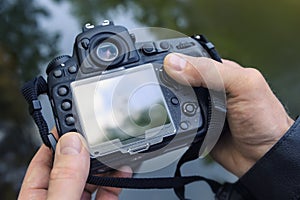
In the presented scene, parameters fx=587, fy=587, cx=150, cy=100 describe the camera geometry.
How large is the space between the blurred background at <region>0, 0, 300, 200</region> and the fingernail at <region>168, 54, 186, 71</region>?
0.47 m

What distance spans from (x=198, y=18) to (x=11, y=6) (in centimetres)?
56

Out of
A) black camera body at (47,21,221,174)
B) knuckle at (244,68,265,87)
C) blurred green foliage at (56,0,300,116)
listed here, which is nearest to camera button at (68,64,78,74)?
black camera body at (47,21,221,174)

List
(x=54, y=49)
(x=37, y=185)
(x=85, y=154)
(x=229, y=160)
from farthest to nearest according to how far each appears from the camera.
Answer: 1. (x=54, y=49)
2. (x=229, y=160)
3. (x=37, y=185)
4. (x=85, y=154)

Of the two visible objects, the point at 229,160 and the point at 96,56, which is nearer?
→ the point at 96,56

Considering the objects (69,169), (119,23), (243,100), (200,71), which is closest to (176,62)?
(200,71)

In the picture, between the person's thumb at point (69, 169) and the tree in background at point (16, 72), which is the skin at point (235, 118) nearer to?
the person's thumb at point (69, 169)

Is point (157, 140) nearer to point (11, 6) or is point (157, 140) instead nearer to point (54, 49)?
point (54, 49)

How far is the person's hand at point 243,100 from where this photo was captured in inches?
44.2

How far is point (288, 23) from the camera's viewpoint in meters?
1.71

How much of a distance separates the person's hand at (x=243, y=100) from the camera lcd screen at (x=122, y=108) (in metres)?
0.06

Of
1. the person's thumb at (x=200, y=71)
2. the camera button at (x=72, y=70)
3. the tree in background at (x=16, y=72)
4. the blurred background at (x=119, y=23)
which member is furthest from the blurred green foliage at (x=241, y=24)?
the camera button at (x=72, y=70)

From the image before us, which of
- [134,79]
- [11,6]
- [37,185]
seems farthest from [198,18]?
[37,185]

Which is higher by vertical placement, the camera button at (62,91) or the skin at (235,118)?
the camera button at (62,91)

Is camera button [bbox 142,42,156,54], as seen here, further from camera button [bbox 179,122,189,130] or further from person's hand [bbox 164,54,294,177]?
camera button [bbox 179,122,189,130]
